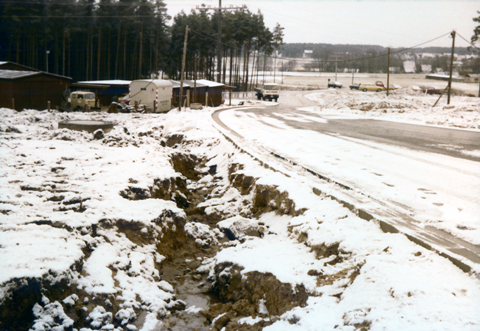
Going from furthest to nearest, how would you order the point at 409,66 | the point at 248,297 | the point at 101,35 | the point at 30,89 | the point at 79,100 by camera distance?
the point at 409,66 → the point at 101,35 → the point at 79,100 → the point at 30,89 → the point at 248,297

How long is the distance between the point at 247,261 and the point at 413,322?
9.97 ft

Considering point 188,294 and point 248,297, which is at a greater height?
point 248,297

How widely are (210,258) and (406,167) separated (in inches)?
219

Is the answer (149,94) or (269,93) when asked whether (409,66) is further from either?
(149,94)

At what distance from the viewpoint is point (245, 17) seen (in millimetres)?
81688

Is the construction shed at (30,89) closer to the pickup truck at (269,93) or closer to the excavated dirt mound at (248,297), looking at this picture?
the pickup truck at (269,93)

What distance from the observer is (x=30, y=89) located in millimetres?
34031

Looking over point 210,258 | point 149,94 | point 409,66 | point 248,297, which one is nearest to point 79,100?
point 149,94

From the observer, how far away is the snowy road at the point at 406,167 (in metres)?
6.39

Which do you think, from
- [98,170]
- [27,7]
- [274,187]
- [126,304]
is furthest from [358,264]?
[27,7]

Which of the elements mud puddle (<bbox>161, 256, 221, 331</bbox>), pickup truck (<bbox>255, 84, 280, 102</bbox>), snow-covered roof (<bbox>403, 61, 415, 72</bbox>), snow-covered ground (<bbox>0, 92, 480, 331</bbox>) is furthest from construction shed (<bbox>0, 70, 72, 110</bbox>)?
snow-covered roof (<bbox>403, 61, 415, 72</bbox>)

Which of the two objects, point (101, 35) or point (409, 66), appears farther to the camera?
point (409, 66)

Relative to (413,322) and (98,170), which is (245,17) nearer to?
(98,170)

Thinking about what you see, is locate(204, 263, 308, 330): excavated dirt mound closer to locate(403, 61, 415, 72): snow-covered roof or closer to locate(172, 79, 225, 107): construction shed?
locate(172, 79, 225, 107): construction shed
